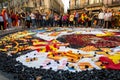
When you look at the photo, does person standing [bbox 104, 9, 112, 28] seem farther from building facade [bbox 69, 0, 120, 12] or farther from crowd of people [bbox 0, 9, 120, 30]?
building facade [bbox 69, 0, 120, 12]

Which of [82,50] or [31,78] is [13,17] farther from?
[31,78]

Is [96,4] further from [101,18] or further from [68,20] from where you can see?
[101,18]

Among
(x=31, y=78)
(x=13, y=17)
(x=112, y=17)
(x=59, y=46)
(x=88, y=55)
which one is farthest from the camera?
(x=13, y=17)

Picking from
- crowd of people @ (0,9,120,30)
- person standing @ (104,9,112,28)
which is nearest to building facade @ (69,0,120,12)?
crowd of people @ (0,9,120,30)

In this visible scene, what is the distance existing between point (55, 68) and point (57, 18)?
84.0 ft

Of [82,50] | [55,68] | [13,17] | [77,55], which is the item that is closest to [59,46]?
[82,50]

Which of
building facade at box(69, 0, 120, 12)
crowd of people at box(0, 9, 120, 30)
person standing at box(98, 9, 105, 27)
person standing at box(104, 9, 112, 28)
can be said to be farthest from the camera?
building facade at box(69, 0, 120, 12)

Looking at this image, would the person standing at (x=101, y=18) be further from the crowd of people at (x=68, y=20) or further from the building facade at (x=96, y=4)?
the building facade at (x=96, y=4)

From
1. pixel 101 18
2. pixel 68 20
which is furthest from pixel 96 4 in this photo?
pixel 101 18

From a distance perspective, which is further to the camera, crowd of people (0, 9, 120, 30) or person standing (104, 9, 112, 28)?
crowd of people (0, 9, 120, 30)

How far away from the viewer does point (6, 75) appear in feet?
26.9

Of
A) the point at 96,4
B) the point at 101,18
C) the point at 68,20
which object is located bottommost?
the point at 68,20

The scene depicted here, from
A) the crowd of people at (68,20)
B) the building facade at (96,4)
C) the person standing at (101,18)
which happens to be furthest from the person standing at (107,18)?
the building facade at (96,4)

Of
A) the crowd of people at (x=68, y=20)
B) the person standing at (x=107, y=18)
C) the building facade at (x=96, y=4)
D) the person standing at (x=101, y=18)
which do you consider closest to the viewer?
the person standing at (x=107, y=18)
